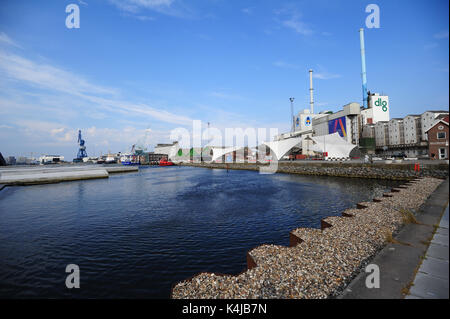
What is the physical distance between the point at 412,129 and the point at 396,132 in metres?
6.44

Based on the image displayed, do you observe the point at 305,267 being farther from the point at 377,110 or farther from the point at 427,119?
the point at 377,110

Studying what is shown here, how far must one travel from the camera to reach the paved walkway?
4.18 m

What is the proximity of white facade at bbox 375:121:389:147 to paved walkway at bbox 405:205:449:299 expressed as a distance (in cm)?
9347

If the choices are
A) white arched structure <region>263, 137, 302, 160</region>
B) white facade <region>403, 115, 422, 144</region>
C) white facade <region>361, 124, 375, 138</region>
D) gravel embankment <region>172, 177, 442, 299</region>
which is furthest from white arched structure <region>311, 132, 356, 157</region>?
gravel embankment <region>172, 177, 442, 299</region>

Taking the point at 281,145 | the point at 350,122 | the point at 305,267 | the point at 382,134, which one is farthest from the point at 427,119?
the point at 305,267

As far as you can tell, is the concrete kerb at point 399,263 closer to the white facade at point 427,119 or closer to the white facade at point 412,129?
the white facade at point 427,119

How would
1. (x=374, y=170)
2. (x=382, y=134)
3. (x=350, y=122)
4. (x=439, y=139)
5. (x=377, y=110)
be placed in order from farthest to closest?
(x=377, y=110)
(x=350, y=122)
(x=382, y=134)
(x=374, y=170)
(x=439, y=139)

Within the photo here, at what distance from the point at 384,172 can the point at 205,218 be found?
34.1 m

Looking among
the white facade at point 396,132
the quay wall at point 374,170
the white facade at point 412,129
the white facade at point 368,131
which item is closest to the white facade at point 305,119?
the white facade at point 368,131

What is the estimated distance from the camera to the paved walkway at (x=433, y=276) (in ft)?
13.7

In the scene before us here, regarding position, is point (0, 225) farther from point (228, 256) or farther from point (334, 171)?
point (334, 171)

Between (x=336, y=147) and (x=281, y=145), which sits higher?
(x=281, y=145)

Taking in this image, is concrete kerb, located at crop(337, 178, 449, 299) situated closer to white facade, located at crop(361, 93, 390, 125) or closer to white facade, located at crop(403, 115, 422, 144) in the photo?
white facade, located at crop(403, 115, 422, 144)

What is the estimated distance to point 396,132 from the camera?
250ft
